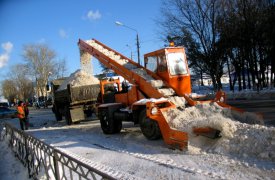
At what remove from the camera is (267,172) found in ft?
19.8

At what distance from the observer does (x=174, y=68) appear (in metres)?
11.1

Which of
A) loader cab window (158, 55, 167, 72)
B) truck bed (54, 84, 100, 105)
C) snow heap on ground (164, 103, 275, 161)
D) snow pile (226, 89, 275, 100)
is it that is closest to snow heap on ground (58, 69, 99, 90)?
truck bed (54, 84, 100, 105)

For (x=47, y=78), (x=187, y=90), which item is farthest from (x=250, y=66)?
(x=47, y=78)

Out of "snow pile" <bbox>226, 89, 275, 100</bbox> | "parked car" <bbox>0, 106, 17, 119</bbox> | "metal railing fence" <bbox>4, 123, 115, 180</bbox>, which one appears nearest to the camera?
"metal railing fence" <bbox>4, 123, 115, 180</bbox>

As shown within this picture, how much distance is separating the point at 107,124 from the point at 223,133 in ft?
17.6

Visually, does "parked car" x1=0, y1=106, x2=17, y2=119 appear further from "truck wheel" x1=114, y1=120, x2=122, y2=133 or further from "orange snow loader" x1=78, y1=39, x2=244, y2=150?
"truck wheel" x1=114, y1=120, x2=122, y2=133

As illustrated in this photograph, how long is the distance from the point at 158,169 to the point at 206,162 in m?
1.04

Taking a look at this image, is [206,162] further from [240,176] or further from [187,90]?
[187,90]

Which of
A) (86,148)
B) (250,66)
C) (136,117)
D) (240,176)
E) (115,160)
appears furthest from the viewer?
(250,66)

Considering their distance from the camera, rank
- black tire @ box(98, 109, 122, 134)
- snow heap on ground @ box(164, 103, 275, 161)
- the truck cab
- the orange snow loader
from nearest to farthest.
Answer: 1. snow heap on ground @ box(164, 103, 275, 161)
2. the orange snow loader
3. the truck cab
4. black tire @ box(98, 109, 122, 134)

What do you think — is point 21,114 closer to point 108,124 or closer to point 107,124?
point 107,124

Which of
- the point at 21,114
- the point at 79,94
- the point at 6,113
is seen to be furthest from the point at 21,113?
the point at 6,113

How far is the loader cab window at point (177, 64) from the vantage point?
11055 mm

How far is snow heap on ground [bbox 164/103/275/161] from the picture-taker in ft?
23.6
